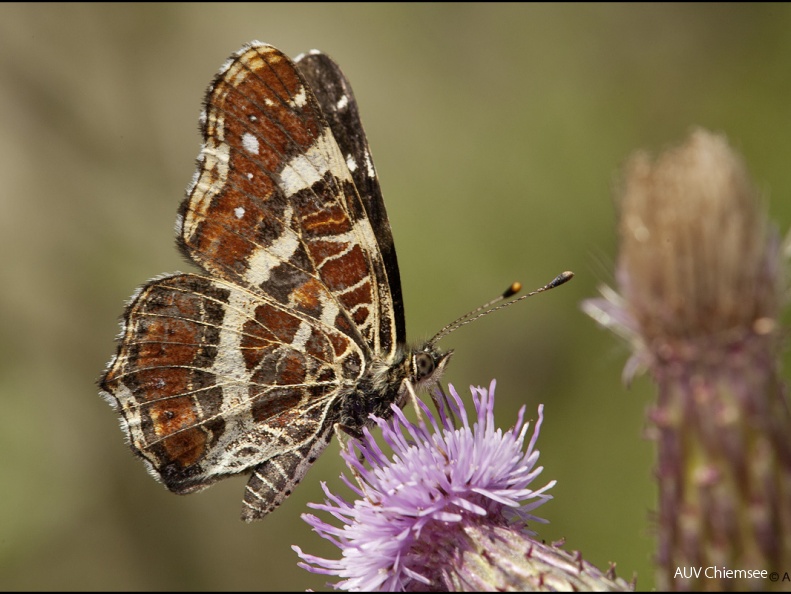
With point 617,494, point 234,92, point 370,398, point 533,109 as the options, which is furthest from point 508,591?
point 533,109

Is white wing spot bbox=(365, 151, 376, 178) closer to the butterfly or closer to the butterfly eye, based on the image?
the butterfly

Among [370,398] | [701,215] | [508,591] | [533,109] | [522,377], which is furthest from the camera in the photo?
[533,109]

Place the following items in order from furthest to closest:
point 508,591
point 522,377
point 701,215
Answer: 1. point 522,377
2. point 508,591
3. point 701,215

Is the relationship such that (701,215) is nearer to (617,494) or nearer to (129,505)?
(617,494)

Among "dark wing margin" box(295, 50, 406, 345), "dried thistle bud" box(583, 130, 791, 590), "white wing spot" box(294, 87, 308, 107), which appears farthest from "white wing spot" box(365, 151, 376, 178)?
"dried thistle bud" box(583, 130, 791, 590)

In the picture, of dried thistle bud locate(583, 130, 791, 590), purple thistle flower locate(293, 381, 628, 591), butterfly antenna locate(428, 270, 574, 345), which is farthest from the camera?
butterfly antenna locate(428, 270, 574, 345)

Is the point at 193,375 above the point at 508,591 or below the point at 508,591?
above

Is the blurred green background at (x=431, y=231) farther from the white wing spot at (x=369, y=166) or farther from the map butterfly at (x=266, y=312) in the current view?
the white wing spot at (x=369, y=166)
